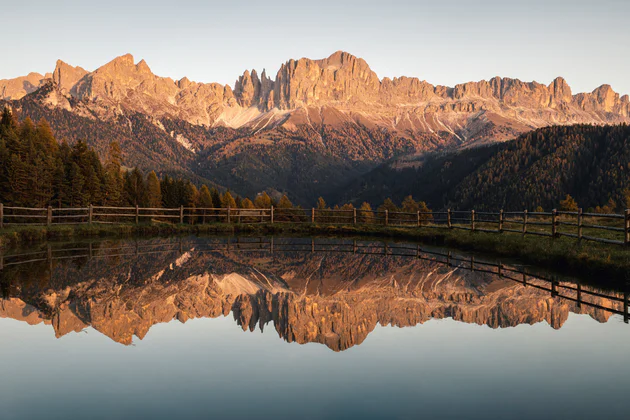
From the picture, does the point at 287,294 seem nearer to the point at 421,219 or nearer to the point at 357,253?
the point at 357,253

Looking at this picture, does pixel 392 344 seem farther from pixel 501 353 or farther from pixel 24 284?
pixel 24 284

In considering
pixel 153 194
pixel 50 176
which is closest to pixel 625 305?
pixel 50 176

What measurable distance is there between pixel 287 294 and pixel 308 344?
5.40m

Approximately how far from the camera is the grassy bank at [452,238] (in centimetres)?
2086

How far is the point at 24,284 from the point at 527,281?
55.8 feet

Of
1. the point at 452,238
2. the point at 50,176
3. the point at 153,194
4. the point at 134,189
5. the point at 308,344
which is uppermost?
the point at 50,176

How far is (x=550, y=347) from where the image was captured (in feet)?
36.8

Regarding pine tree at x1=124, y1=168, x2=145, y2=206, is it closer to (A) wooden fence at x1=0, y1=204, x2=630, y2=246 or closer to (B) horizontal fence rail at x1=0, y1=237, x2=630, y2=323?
(A) wooden fence at x1=0, y1=204, x2=630, y2=246

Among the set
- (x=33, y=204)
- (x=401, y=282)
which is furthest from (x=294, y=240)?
(x=33, y=204)

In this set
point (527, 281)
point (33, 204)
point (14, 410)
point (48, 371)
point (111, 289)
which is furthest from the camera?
point (33, 204)

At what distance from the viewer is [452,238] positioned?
35.4m

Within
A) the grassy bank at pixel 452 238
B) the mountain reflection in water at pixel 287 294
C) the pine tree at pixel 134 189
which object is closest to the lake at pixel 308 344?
the mountain reflection in water at pixel 287 294

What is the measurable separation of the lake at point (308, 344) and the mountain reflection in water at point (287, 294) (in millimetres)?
81

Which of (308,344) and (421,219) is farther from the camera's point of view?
(421,219)
